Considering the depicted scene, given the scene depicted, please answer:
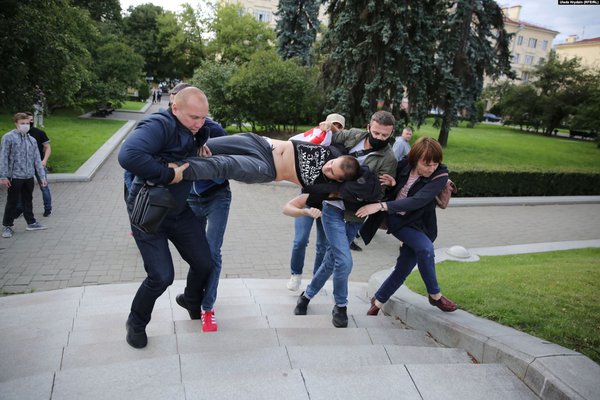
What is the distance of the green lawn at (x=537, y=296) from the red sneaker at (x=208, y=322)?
97.8 inches

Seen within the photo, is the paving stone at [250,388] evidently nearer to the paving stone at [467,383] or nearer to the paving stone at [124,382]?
the paving stone at [124,382]

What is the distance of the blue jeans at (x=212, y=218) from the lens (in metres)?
3.70

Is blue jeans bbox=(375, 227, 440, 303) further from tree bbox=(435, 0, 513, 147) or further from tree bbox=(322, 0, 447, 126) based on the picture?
tree bbox=(435, 0, 513, 147)

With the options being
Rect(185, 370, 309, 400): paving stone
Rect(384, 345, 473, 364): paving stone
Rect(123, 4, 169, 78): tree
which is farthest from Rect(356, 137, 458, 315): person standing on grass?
Rect(123, 4, 169, 78): tree

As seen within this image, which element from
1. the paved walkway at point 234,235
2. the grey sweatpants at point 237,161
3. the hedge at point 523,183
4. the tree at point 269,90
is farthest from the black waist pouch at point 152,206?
the tree at point 269,90

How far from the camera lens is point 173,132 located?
3.05m

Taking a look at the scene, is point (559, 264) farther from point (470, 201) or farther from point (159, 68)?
point (159, 68)

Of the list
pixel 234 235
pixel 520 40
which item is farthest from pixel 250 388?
pixel 520 40

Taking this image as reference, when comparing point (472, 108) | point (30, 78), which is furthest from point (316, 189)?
point (472, 108)

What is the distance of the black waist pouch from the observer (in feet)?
9.55

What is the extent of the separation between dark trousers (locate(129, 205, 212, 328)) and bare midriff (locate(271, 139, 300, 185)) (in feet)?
2.70

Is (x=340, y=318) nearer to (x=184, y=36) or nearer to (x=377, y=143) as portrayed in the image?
(x=377, y=143)

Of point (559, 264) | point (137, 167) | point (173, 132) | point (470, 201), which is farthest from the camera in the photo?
point (470, 201)

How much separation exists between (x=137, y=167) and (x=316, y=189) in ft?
4.84
